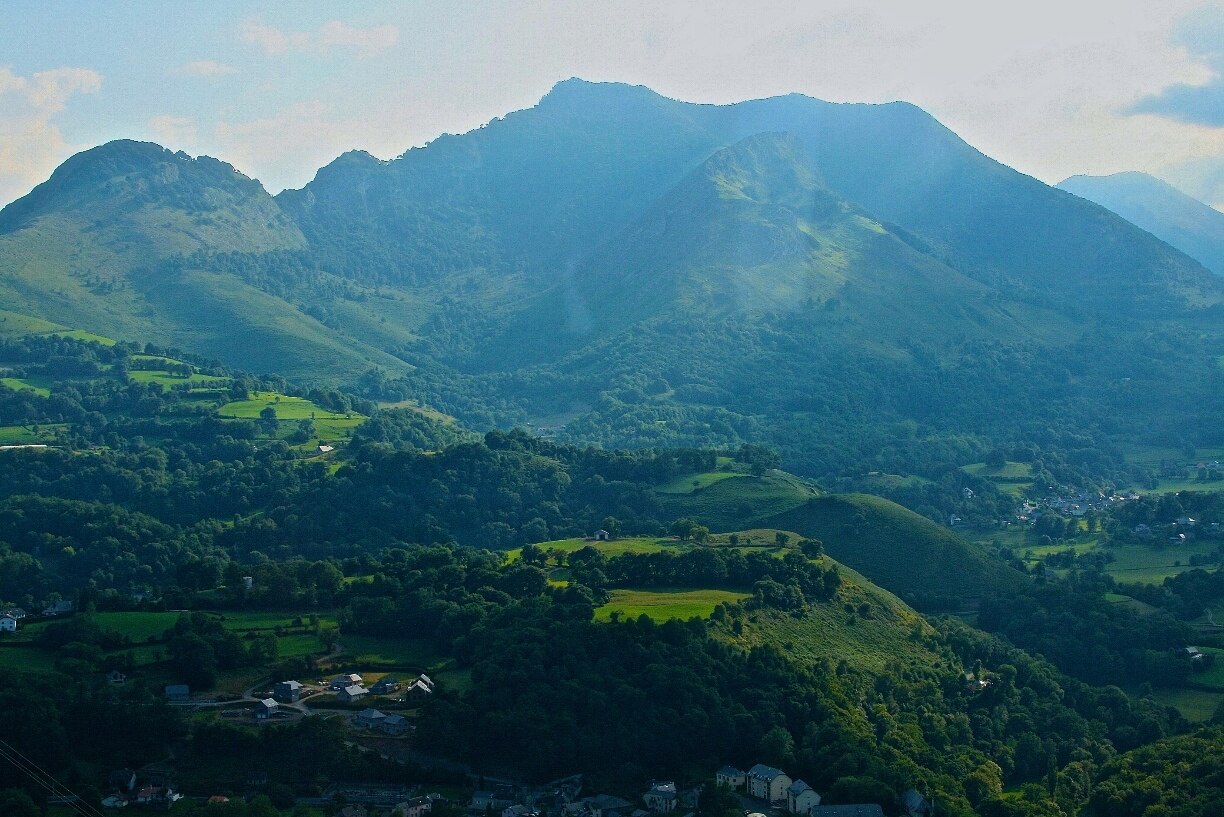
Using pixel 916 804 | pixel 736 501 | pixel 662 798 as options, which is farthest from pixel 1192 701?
pixel 736 501

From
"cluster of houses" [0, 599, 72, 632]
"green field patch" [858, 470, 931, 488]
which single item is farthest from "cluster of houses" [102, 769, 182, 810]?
"green field patch" [858, 470, 931, 488]

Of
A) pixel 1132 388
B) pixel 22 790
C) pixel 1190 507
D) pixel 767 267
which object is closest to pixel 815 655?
pixel 22 790

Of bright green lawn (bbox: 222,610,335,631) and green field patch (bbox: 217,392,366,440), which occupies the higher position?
green field patch (bbox: 217,392,366,440)

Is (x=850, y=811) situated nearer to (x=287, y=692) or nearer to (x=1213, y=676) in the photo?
(x=287, y=692)

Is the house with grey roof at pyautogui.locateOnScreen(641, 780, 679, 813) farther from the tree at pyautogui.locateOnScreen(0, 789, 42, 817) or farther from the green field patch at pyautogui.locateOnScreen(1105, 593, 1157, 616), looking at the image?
the green field patch at pyautogui.locateOnScreen(1105, 593, 1157, 616)

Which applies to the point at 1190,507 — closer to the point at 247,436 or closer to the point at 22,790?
the point at 247,436

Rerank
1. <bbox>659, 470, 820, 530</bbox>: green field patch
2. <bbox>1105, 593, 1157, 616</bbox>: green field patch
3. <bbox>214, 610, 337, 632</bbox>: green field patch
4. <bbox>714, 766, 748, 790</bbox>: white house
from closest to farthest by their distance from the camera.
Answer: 1. <bbox>714, 766, 748, 790</bbox>: white house
2. <bbox>214, 610, 337, 632</bbox>: green field patch
3. <bbox>1105, 593, 1157, 616</bbox>: green field patch
4. <bbox>659, 470, 820, 530</bbox>: green field patch

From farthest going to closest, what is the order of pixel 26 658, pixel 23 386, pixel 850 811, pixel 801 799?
pixel 23 386 → pixel 26 658 → pixel 801 799 → pixel 850 811
